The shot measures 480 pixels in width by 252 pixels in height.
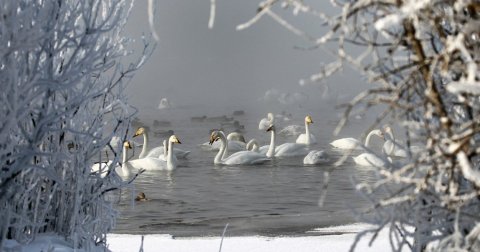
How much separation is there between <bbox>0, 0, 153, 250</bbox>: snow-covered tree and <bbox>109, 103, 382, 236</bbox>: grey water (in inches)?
106

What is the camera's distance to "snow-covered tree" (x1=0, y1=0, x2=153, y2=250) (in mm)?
5605

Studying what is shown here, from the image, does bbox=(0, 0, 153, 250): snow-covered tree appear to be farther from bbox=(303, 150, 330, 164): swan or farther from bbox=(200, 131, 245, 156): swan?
bbox=(200, 131, 245, 156): swan

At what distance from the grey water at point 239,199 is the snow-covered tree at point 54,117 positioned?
268cm

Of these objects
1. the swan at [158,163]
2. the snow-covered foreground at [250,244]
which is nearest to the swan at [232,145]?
the swan at [158,163]

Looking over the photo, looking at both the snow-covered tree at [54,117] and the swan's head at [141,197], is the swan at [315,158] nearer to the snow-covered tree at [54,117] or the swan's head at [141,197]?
the swan's head at [141,197]

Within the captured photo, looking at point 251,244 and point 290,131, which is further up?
point 290,131

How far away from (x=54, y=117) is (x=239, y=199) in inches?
501

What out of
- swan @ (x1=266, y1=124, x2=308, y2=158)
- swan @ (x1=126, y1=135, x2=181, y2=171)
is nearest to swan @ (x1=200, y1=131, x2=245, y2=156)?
A: swan @ (x1=266, y1=124, x2=308, y2=158)

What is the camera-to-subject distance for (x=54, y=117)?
5.95 meters

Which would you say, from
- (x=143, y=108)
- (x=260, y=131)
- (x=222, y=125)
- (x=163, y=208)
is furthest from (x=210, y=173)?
(x=143, y=108)

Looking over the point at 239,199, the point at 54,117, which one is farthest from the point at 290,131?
the point at 54,117

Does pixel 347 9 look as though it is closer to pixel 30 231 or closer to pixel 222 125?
pixel 30 231

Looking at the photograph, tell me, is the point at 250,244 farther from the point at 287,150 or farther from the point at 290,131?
the point at 290,131

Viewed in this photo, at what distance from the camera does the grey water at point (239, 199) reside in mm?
14328
